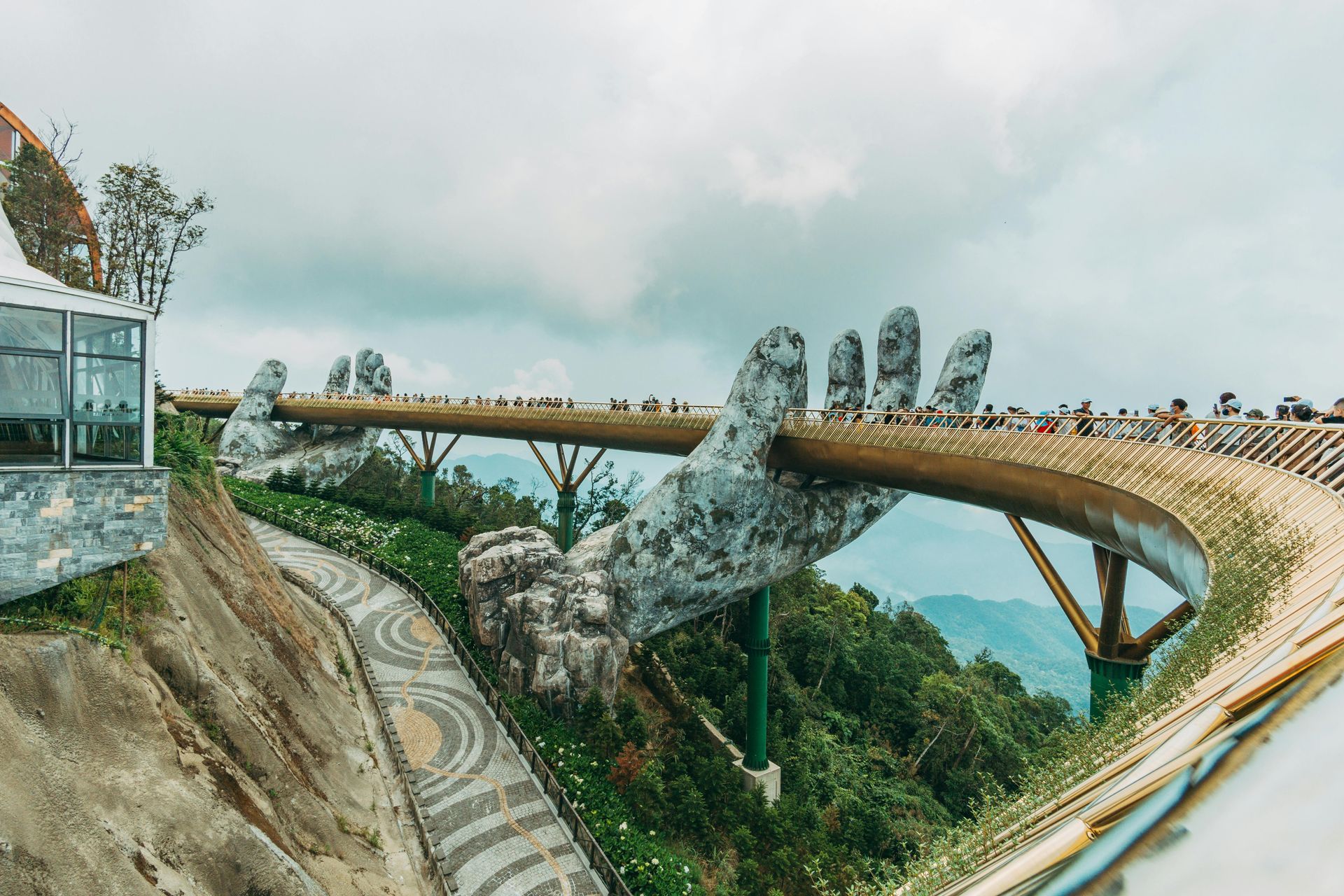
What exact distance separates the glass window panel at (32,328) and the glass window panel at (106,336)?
0.29m

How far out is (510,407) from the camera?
29969 mm

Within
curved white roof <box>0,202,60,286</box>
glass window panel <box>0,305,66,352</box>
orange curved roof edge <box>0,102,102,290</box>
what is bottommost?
glass window panel <box>0,305,66,352</box>

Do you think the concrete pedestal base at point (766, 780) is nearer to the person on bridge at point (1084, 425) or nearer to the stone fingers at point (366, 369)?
the person on bridge at point (1084, 425)

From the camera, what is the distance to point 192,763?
9844 millimetres

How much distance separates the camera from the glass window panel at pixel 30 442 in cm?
1134

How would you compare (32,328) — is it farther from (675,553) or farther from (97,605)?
(675,553)

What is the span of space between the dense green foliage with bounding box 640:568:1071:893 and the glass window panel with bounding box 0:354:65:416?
15307 mm

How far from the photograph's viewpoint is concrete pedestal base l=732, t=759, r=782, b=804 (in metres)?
21.6

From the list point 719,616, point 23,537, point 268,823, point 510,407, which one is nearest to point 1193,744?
point 268,823

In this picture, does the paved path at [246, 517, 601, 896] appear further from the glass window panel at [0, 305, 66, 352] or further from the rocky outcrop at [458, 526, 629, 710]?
the glass window panel at [0, 305, 66, 352]

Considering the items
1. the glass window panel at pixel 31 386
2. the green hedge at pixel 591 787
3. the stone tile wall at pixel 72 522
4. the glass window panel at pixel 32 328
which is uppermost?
the glass window panel at pixel 32 328

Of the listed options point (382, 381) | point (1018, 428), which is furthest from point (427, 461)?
point (1018, 428)

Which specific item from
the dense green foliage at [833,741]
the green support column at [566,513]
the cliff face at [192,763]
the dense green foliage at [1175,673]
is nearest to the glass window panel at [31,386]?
the cliff face at [192,763]

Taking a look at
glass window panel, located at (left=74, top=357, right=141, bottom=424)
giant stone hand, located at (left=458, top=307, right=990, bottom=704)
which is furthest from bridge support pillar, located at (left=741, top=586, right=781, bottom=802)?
glass window panel, located at (left=74, top=357, right=141, bottom=424)
